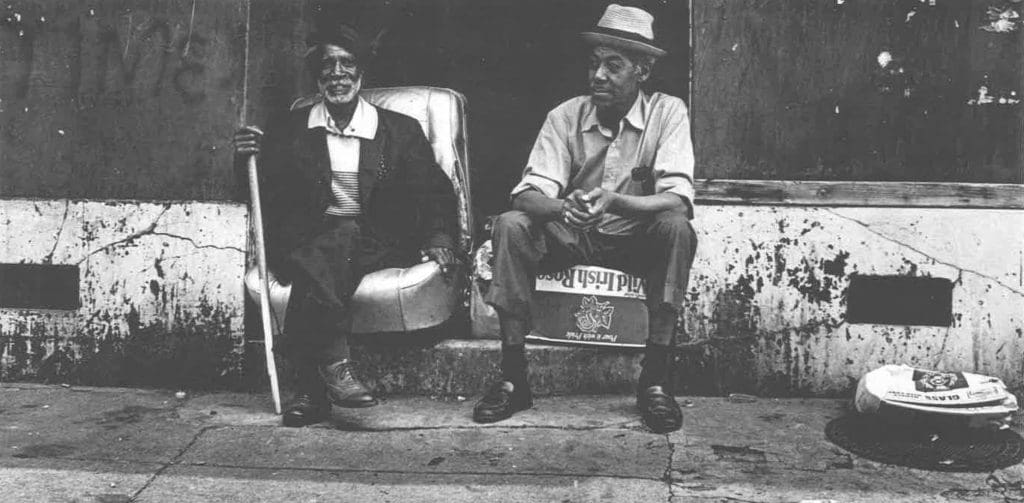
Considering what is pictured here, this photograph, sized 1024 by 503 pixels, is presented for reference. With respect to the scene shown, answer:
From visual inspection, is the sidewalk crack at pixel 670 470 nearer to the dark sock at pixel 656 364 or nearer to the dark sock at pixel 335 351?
the dark sock at pixel 656 364

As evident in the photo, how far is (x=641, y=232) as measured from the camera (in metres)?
4.43

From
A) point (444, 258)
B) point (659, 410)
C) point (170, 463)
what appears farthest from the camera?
point (444, 258)

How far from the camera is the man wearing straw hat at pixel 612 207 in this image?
429 centimetres

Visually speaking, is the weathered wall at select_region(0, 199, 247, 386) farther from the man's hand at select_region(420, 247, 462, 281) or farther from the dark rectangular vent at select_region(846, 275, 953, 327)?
the dark rectangular vent at select_region(846, 275, 953, 327)

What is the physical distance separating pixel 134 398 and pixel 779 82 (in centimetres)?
339

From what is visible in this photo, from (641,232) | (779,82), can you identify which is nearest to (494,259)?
(641,232)

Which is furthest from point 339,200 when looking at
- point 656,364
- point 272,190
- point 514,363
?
point 656,364

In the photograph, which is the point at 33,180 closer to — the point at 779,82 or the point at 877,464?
the point at 779,82

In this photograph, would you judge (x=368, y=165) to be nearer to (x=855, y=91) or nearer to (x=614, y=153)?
(x=614, y=153)

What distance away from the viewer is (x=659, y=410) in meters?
4.23

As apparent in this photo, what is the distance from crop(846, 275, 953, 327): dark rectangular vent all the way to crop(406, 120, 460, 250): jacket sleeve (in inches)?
74.2

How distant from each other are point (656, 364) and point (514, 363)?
1.98ft

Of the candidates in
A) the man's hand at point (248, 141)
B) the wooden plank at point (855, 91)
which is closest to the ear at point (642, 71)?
the wooden plank at point (855, 91)

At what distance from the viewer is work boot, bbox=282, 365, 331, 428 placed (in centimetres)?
434
